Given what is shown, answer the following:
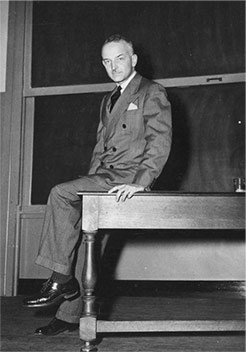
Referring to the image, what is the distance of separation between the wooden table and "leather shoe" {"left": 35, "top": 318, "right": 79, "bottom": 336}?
0.39m

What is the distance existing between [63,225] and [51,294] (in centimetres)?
34

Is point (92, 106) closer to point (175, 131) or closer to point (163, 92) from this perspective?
point (175, 131)

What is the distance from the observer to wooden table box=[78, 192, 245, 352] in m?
2.22

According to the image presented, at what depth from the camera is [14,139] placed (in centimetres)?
430

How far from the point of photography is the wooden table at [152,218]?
222 centimetres

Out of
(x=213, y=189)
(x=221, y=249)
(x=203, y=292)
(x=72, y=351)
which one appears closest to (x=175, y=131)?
(x=213, y=189)

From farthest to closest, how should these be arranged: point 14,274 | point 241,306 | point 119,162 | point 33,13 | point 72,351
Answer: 1. point 33,13
2. point 14,274
3. point 241,306
4. point 119,162
5. point 72,351

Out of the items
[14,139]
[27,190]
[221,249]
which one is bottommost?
[221,249]

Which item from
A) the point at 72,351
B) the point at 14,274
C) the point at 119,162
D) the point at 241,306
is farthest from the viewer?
the point at 14,274

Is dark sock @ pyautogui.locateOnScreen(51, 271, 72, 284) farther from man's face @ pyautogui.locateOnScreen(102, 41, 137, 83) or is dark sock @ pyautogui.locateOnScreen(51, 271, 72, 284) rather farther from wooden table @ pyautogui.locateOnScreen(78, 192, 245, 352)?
man's face @ pyautogui.locateOnScreen(102, 41, 137, 83)

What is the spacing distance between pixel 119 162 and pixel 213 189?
1569mm

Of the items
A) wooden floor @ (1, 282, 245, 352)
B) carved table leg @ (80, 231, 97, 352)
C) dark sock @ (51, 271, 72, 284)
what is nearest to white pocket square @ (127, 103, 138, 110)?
carved table leg @ (80, 231, 97, 352)

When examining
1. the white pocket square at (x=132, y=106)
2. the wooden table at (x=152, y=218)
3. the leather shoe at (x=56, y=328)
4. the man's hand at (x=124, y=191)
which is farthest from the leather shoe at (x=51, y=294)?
the white pocket square at (x=132, y=106)

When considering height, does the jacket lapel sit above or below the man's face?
below
